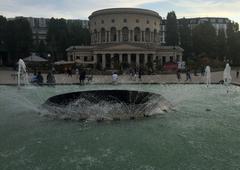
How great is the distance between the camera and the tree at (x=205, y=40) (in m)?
84.2

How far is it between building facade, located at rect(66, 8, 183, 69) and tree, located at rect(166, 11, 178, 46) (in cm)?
305

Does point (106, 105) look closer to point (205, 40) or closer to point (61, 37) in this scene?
point (205, 40)

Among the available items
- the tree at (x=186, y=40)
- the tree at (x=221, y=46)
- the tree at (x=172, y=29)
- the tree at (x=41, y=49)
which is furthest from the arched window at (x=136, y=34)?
the tree at (x=41, y=49)

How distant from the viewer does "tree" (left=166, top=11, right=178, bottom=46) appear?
90.9 m

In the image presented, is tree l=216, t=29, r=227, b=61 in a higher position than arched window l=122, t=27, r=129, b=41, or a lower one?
lower

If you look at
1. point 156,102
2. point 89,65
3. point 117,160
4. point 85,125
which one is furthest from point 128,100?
point 89,65

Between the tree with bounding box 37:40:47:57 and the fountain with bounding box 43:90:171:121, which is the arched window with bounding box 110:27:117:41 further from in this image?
the fountain with bounding box 43:90:171:121

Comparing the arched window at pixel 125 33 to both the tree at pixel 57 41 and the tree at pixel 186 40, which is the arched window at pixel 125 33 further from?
the tree at pixel 57 41

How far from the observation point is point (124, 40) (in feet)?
289

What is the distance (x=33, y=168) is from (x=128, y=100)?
789 cm

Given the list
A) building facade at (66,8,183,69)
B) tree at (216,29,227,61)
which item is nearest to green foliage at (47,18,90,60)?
building facade at (66,8,183,69)

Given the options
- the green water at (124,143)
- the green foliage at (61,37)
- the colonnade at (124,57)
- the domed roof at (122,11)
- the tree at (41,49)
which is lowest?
the green water at (124,143)

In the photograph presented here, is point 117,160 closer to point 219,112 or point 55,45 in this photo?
point 219,112

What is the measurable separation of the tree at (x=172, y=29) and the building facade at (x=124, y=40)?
305cm
